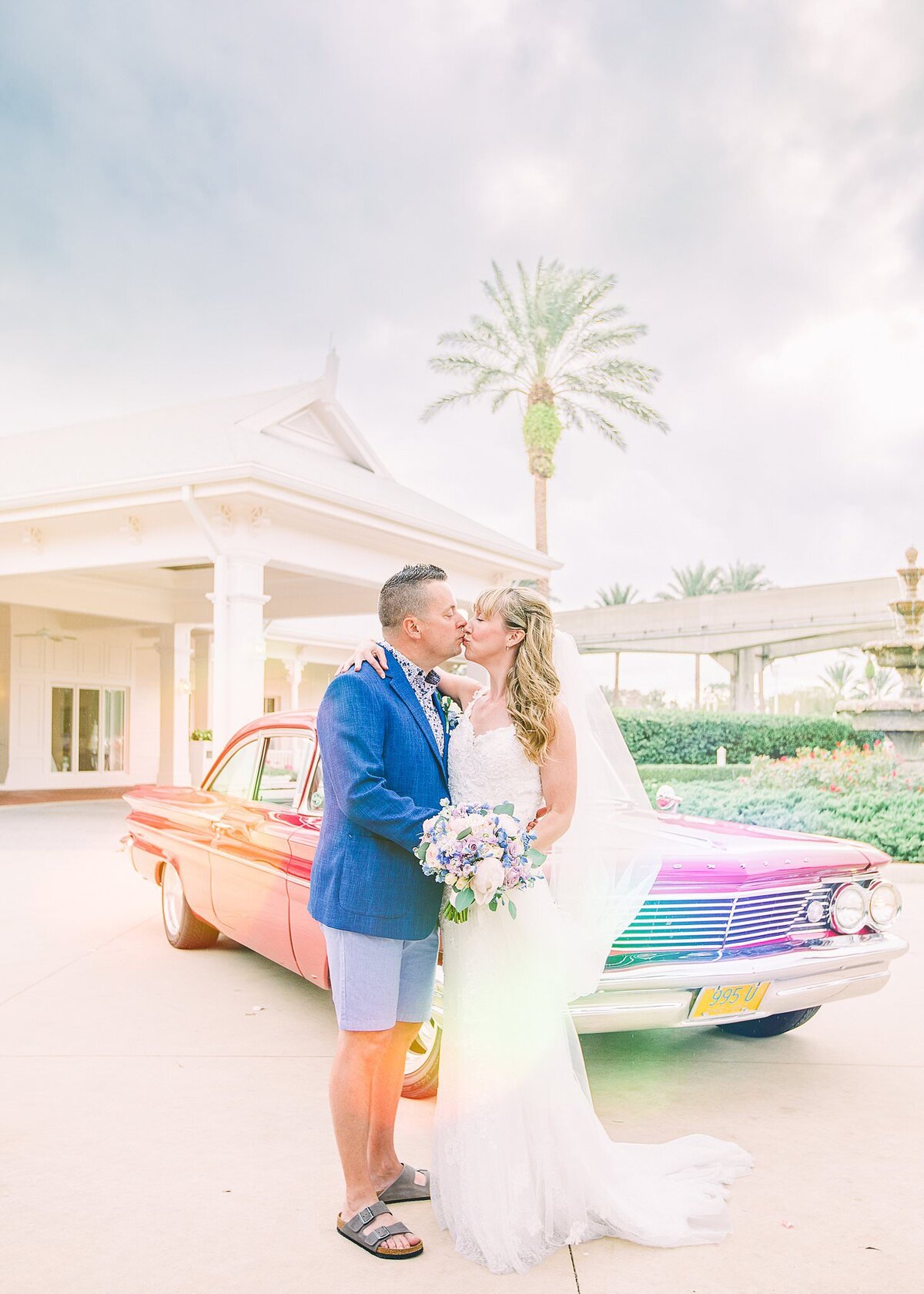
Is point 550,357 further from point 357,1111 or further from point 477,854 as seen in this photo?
point 357,1111

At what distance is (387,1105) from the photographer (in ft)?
9.99

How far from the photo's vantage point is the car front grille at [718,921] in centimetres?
370

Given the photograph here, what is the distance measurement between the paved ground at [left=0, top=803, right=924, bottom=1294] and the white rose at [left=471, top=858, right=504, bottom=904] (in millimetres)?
1055

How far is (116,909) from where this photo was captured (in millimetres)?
7824

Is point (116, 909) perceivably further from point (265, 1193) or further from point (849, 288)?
point (849, 288)

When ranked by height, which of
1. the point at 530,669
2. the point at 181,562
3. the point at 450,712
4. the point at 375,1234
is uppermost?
the point at 181,562

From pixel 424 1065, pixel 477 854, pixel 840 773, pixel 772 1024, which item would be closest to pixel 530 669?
pixel 477 854

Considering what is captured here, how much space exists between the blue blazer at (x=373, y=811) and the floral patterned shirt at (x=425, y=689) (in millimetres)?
105

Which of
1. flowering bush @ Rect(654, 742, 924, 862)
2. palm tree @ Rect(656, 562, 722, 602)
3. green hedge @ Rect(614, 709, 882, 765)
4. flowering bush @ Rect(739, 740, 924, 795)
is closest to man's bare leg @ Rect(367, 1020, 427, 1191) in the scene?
flowering bush @ Rect(654, 742, 924, 862)

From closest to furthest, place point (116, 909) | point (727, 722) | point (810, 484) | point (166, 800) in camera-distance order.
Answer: point (166, 800), point (116, 909), point (727, 722), point (810, 484)

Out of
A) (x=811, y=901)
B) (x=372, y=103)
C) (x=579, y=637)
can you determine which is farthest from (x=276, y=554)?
(x=579, y=637)

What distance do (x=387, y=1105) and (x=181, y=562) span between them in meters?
10.5

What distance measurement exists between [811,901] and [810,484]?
38.0 metres

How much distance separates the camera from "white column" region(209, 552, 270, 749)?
11703mm
